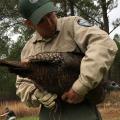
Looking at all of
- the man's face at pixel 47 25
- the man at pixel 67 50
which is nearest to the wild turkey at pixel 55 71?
the man at pixel 67 50

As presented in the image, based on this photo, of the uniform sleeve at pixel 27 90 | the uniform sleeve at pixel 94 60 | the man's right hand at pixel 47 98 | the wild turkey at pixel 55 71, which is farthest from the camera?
the uniform sleeve at pixel 27 90

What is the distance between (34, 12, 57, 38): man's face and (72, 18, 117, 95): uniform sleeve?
0.99 feet

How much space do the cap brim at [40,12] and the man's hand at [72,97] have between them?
64 cm

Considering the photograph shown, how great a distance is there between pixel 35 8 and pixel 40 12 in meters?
0.11

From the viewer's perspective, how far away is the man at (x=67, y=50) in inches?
180

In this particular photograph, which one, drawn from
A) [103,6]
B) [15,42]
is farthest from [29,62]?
[15,42]

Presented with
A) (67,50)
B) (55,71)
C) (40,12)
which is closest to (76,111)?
(55,71)

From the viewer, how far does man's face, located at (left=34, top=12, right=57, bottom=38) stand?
484 centimetres

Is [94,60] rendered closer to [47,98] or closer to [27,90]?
[47,98]

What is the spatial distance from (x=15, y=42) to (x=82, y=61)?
119ft

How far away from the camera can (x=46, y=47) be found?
199 inches

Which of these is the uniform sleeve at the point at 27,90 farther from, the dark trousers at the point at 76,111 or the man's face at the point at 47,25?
the man's face at the point at 47,25

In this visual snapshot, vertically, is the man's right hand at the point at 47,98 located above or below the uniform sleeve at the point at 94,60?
below

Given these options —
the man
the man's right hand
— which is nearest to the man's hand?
the man
